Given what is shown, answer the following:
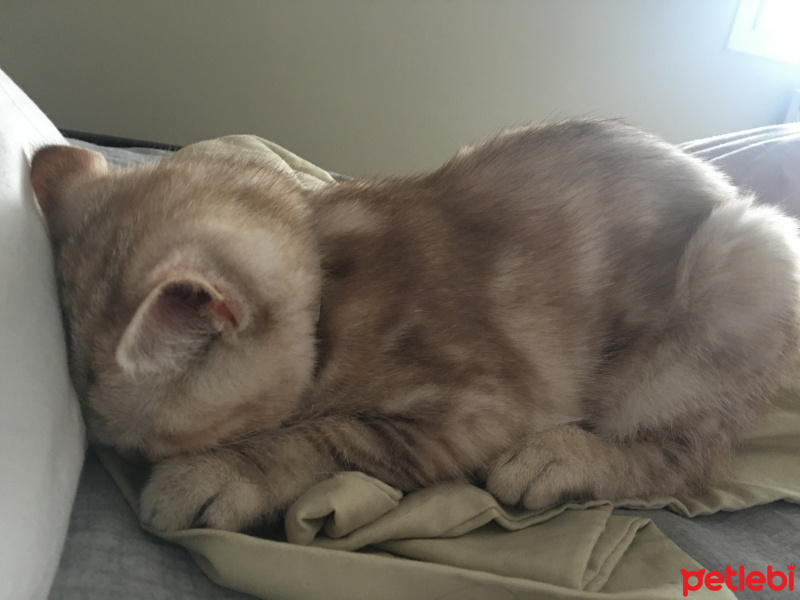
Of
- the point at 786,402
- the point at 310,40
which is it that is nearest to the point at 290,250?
the point at 786,402

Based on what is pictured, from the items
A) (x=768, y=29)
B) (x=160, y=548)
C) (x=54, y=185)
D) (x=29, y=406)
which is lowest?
(x=160, y=548)

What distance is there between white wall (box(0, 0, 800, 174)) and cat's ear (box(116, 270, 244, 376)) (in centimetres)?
203

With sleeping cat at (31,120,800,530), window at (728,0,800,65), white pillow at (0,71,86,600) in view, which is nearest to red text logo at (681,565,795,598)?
sleeping cat at (31,120,800,530)

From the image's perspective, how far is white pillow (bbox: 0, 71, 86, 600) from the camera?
540mm

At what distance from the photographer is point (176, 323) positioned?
26.1 inches

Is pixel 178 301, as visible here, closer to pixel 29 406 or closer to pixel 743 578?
pixel 29 406

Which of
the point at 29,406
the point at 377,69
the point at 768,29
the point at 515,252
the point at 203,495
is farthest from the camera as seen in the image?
the point at 768,29

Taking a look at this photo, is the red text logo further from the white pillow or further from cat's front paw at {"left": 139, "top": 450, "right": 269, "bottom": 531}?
the white pillow

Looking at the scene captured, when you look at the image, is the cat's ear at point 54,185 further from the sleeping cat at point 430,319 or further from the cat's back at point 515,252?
the cat's back at point 515,252

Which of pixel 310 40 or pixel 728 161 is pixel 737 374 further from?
pixel 310 40

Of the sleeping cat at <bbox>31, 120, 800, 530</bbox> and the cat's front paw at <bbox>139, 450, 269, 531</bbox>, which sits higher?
the sleeping cat at <bbox>31, 120, 800, 530</bbox>

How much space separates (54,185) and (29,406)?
372mm

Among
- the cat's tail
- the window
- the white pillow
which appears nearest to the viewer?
the white pillow

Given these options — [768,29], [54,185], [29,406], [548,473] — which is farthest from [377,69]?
[29,406]
